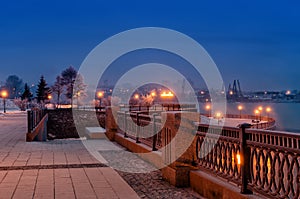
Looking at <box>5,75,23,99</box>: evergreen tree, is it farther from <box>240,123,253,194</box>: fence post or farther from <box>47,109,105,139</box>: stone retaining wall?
<box>240,123,253,194</box>: fence post

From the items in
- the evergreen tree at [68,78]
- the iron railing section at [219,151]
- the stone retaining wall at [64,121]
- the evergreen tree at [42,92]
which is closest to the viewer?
the iron railing section at [219,151]

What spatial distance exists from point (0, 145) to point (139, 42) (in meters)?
7.87

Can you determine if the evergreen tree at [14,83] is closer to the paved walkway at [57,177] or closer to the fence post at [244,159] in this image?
the paved walkway at [57,177]

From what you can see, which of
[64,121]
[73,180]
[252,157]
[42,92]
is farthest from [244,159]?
[42,92]

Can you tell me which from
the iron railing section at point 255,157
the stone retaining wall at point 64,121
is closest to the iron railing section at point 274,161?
the iron railing section at point 255,157

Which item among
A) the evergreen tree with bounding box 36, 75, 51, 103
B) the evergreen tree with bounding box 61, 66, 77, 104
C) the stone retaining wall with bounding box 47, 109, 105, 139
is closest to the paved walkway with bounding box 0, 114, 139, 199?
the stone retaining wall with bounding box 47, 109, 105, 139

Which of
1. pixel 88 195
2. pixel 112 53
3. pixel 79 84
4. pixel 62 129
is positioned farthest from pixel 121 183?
pixel 79 84

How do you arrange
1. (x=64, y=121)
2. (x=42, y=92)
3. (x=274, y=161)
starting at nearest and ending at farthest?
1. (x=274, y=161)
2. (x=64, y=121)
3. (x=42, y=92)

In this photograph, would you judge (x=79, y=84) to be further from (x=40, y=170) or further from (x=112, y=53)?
(x=40, y=170)

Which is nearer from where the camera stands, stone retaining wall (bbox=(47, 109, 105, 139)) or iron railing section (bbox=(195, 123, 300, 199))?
iron railing section (bbox=(195, 123, 300, 199))

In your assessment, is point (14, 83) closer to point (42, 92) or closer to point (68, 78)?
point (68, 78)

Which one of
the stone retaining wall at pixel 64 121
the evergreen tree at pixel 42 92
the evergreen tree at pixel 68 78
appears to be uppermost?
the evergreen tree at pixel 68 78

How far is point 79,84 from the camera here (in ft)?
383

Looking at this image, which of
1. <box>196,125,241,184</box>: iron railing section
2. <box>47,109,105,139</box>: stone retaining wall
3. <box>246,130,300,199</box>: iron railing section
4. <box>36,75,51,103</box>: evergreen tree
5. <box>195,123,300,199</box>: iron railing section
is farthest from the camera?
<box>36,75,51,103</box>: evergreen tree
